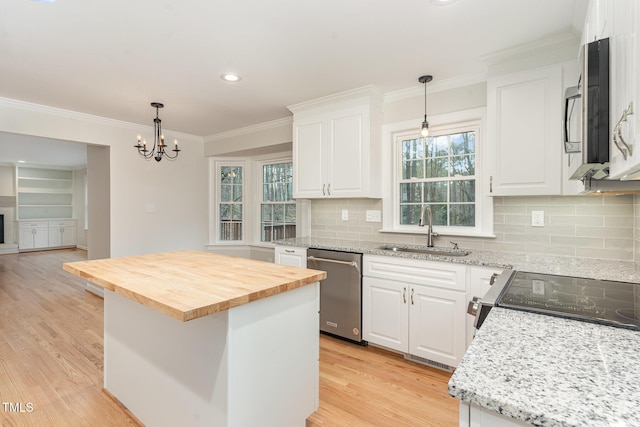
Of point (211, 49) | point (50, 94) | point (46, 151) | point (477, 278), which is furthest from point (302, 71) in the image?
point (46, 151)

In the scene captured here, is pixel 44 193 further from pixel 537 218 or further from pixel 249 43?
pixel 537 218

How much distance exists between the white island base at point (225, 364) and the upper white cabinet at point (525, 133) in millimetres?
1722

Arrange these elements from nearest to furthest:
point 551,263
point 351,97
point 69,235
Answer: point 551,263 → point 351,97 → point 69,235

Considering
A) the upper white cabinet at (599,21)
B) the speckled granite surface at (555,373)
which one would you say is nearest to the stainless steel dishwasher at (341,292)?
the speckled granite surface at (555,373)

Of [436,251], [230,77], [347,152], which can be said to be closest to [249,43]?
[230,77]

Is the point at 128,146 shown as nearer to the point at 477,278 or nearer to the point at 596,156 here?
the point at 477,278

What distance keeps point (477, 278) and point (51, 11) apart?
10.5 ft

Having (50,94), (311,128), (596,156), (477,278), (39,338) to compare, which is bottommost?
(39,338)

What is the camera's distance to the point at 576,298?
4.21 ft

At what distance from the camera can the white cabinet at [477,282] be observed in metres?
2.23

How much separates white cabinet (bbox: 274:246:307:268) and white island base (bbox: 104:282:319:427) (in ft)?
4.45

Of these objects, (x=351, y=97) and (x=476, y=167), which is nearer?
(x=476, y=167)

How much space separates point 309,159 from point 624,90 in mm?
2821

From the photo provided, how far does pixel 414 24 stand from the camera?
2.03 m
